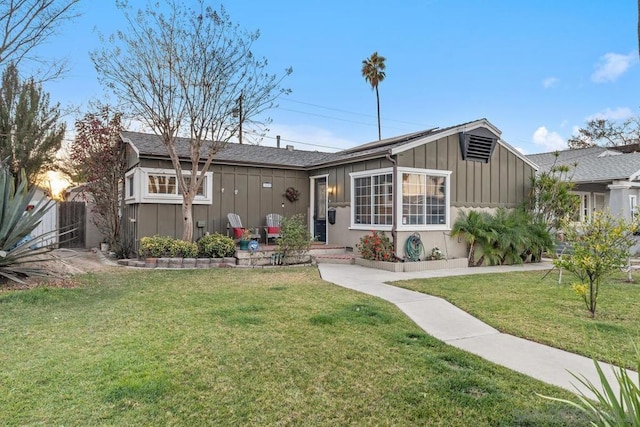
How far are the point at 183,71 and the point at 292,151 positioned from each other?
5593 millimetres

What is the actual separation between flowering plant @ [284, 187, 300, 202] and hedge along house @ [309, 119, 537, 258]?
131 centimetres

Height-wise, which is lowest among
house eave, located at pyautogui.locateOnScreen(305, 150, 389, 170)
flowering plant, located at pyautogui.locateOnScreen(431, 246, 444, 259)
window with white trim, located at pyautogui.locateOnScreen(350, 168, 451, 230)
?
flowering plant, located at pyautogui.locateOnScreen(431, 246, 444, 259)

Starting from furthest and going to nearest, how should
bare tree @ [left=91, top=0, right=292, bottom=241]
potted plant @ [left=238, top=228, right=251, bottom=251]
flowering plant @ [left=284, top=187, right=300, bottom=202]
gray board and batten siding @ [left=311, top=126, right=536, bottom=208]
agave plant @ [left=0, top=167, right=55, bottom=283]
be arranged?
flowering plant @ [left=284, top=187, right=300, bottom=202] → potted plant @ [left=238, top=228, right=251, bottom=251] → gray board and batten siding @ [left=311, top=126, right=536, bottom=208] → bare tree @ [left=91, top=0, right=292, bottom=241] → agave plant @ [left=0, top=167, right=55, bottom=283]

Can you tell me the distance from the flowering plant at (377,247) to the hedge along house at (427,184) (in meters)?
0.21

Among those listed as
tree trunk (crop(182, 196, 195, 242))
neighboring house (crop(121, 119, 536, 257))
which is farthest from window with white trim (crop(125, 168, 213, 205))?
tree trunk (crop(182, 196, 195, 242))

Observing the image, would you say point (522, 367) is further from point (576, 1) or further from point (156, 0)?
point (156, 0)

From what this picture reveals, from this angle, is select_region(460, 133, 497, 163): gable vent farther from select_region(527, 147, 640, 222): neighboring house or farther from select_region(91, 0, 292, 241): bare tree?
select_region(91, 0, 292, 241): bare tree

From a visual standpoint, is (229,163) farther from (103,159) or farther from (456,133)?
(456,133)

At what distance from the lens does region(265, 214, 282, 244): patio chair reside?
467 inches

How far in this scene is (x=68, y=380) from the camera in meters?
3.00

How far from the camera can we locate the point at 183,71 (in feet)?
32.3

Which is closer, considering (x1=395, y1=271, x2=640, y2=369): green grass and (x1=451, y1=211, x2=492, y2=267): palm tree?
(x1=395, y1=271, x2=640, y2=369): green grass

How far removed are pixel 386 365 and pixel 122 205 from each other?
37.5 feet

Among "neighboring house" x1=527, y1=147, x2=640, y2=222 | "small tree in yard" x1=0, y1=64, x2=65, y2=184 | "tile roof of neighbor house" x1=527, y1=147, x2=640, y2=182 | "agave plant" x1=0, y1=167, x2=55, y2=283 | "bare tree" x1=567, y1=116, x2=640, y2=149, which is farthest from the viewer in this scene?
"bare tree" x1=567, y1=116, x2=640, y2=149
